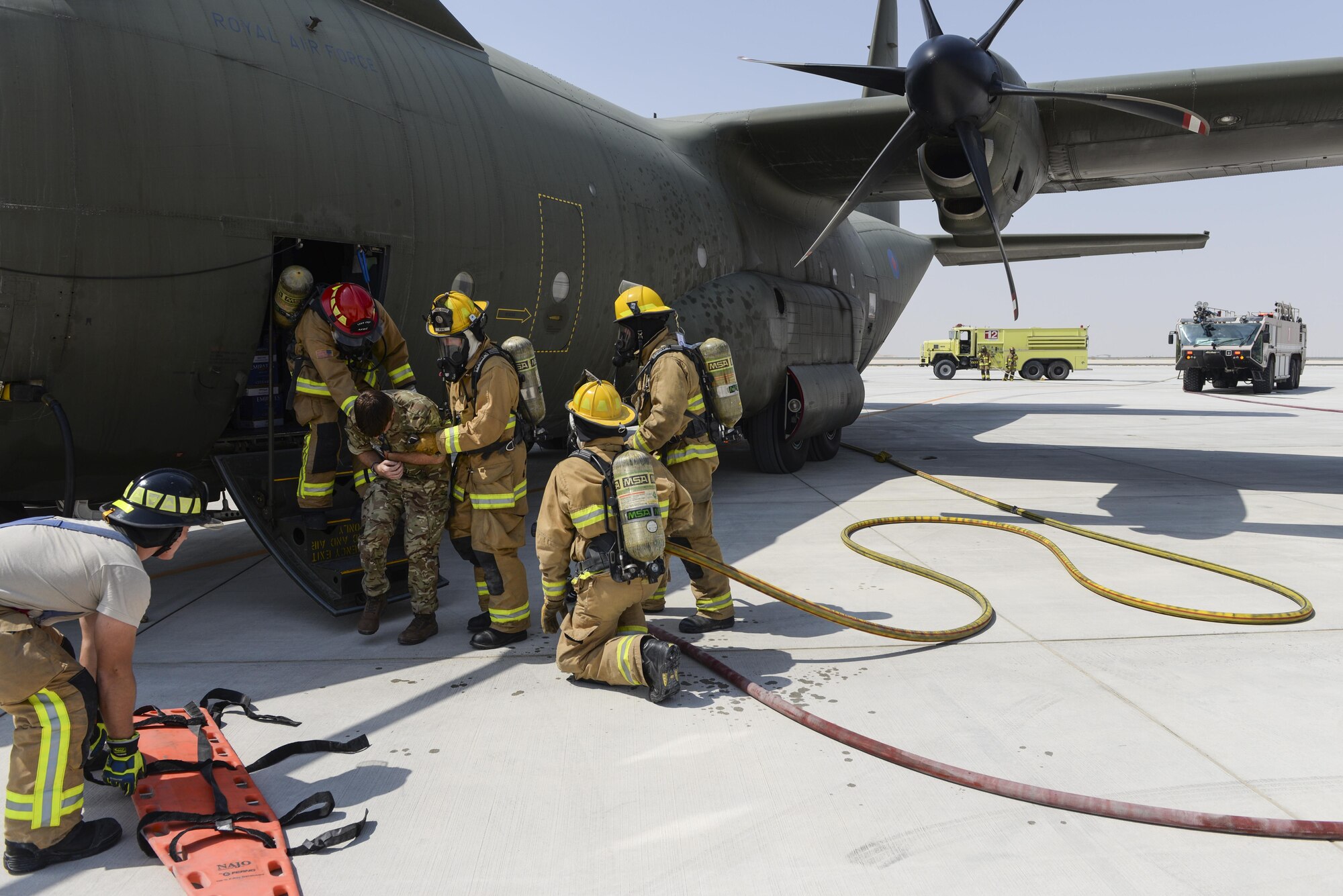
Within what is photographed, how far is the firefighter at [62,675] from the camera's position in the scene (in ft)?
9.78

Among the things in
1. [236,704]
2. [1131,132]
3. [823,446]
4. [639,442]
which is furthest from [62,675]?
[823,446]

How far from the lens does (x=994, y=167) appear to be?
9.11 metres

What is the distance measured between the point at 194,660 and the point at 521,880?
9.92ft

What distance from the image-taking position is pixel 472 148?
686 cm

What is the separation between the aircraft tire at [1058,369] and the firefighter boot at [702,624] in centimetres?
4136

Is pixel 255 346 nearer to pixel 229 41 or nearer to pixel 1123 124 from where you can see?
pixel 229 41

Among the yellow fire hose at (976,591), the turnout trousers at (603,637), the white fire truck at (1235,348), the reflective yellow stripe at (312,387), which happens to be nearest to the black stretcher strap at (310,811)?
the turnout trousers at (603,637)

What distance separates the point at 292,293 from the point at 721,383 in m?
2.87

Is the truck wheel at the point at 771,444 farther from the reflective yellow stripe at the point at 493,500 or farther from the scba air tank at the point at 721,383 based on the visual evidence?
the reflective yellow stripe at the point at 493,500

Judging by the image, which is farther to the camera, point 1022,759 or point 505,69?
point 505,69

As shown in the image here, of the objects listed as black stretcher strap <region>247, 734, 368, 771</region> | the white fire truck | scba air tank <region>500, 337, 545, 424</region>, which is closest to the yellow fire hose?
scba air tank <region>500, 337, 545, 424</region>

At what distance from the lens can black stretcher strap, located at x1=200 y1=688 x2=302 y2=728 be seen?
397cm

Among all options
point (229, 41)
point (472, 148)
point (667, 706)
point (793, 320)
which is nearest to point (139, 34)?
point (229, 41)

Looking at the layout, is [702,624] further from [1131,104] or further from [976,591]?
[1131,104]
